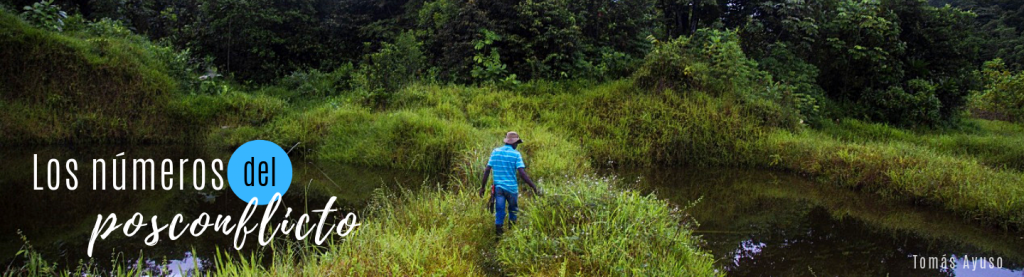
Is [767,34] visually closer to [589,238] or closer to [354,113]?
[354,113]

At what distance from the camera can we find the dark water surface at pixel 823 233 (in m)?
6.13

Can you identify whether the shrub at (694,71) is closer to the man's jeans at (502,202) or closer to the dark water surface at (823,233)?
the dark water surface at (823,233)

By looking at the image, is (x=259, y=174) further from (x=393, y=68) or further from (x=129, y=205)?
(x=393, y=68)

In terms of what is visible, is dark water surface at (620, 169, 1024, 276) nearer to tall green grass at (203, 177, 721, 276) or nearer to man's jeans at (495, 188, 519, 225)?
tall green grass at (203, 177, 721, 276)

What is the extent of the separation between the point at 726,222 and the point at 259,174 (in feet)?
20.7

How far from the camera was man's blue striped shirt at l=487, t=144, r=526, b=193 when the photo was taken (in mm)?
5312

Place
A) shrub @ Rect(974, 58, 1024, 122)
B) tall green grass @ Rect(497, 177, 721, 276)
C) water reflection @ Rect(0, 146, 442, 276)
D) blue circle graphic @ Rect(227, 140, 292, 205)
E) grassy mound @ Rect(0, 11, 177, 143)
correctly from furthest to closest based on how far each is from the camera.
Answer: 1. shrub @ Rect(974, 58, 1024, 122)
2. grassy mound @ Rect(0, 11, 177, 143)
3. blue circle graphic @ Rect(227, 140, 292, 205)
4. water reflection @ Rect(0, 146, 442, 276)
5. tall green grass @ Rect(497, 177, 721, 276)

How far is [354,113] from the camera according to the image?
12867mm

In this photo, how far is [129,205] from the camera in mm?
7547

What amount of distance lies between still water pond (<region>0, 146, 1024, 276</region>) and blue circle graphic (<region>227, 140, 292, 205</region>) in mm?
189

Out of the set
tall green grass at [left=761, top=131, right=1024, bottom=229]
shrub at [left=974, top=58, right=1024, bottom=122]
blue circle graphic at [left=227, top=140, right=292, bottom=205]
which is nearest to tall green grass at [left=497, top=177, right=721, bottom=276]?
blue circle graphic at [left=227, top=140, right=292, bottom=205]

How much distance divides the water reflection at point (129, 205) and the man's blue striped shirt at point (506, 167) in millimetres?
2501

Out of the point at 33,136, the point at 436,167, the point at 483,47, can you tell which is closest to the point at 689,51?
the point at 483,47

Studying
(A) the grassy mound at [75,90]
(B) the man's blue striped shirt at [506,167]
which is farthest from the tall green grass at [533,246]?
(A) the grassy mound at [75,90]
